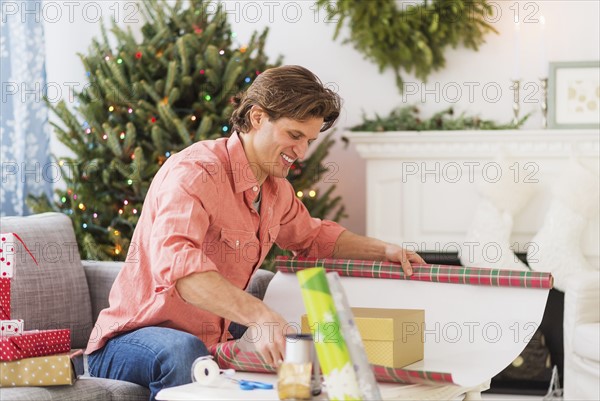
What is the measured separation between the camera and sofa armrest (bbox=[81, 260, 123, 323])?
2.52 metres

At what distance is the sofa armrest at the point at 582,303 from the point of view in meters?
3.17

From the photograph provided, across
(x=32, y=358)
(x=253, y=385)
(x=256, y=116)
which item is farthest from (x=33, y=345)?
(x=256, y=116)

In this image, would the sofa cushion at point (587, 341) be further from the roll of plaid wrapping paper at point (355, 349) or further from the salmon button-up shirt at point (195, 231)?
the roll of plaid wrapping paper at point (355, 349)

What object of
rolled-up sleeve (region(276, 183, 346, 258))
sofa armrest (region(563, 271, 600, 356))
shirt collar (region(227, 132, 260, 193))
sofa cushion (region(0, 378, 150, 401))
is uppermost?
shirt collar (region(227, 132, 260, 193))

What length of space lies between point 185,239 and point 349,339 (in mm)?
478

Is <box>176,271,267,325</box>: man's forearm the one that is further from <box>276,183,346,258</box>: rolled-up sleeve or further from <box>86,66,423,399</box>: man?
<box>276,183,346,258</box>: rolled-up sleeve

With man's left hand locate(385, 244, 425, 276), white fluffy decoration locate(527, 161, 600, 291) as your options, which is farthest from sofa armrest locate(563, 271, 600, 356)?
man's left hand locate(385, 244, 425, 276)

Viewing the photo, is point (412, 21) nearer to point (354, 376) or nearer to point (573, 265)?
point (573, 265)

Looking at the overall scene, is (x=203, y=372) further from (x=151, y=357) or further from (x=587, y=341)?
(x=587, y=341)

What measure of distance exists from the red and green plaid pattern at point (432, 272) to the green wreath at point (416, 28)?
188cm

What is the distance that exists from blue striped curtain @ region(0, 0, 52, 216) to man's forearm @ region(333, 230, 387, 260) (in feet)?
5.79

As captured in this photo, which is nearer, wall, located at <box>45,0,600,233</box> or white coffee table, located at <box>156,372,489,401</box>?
white coffee table, located at <box>156,372,489,401</box>

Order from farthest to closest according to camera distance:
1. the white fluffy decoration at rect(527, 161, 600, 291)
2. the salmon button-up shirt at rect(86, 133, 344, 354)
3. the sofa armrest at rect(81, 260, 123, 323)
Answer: the white fluffy decoration at rect(527, 161, 600, 291) → the sofa armrest at rect(81, 260, 123, 323) → the salmon button-up shirt at rect(86, 133, 344, 354)

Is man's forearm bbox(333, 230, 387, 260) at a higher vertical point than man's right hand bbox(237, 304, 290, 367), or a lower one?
higher
